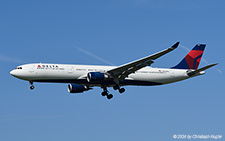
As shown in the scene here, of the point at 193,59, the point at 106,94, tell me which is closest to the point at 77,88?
the point at 106,94

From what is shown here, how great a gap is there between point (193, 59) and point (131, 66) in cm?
1486

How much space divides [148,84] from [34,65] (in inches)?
622

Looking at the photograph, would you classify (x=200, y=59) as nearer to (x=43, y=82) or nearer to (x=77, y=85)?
(x=77, y=85)

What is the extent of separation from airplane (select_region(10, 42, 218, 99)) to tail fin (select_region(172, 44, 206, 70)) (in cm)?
153

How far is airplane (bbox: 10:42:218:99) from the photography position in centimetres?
5175

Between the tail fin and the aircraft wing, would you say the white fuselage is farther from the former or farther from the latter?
the tail fin

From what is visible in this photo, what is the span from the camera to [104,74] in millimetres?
53906

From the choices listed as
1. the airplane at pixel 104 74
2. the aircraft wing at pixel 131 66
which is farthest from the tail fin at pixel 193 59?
the aircraft wing at pixel 131 66

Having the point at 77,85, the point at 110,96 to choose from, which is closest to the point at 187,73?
the point at 110,96

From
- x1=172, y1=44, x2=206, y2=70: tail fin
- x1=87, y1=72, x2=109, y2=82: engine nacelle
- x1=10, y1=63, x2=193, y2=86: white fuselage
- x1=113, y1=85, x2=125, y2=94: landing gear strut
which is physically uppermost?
x1=172, y1=44, x2=206, y2=70: tail fin

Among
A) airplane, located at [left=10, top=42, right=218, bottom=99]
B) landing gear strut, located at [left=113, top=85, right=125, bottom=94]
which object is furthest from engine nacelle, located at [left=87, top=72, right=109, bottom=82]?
landing gear strut, located at [left=113, top=85, right=125, bottom=94]

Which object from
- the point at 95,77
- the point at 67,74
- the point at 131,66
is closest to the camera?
the point at 131,66

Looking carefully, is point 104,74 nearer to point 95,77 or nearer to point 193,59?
point 95,77

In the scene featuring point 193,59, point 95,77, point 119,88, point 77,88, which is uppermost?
point 193,59
